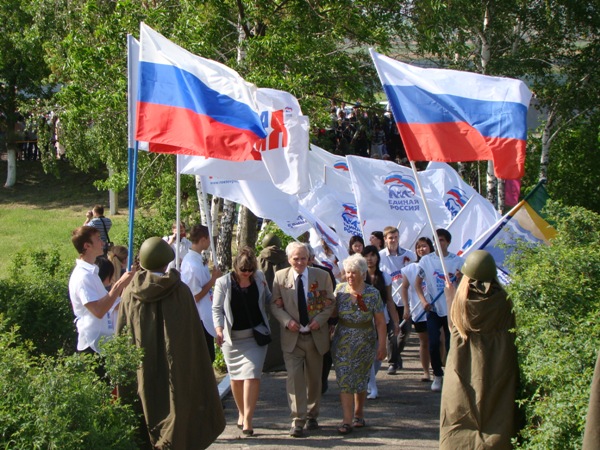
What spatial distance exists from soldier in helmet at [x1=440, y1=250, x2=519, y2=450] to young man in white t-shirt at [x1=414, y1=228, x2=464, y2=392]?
120 inches

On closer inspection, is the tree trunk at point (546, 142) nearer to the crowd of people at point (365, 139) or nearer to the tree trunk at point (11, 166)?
the crowd of people at point (365, 139)

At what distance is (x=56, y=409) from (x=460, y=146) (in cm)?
457

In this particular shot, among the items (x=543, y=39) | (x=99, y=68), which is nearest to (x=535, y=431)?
(x=99, y=68)

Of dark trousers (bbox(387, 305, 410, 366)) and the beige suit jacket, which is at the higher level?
the beige suit jacket

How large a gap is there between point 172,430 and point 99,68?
9.77 meters

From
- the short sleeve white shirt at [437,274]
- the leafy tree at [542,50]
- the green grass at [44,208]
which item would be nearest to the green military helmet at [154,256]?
the short sleeve white shirt at [437,274]

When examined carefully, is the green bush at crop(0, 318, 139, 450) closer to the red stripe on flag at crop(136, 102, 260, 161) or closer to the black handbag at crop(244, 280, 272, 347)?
the black handbag at crop(244, 280, 272, 347)

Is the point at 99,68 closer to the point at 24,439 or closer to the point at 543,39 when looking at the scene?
the point at 24,439

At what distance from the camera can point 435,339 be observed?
10.2 metres

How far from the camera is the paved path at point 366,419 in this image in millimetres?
8219

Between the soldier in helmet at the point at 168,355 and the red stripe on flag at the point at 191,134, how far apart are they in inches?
62.4

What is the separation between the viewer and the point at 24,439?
503cm

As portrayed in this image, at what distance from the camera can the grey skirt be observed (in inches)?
336

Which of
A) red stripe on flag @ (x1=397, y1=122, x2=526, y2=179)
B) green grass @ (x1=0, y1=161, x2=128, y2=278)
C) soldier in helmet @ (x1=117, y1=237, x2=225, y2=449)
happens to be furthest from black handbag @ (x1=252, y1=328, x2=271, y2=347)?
green grass @ (x1=0, y1=161, x2=128, y2=278)
